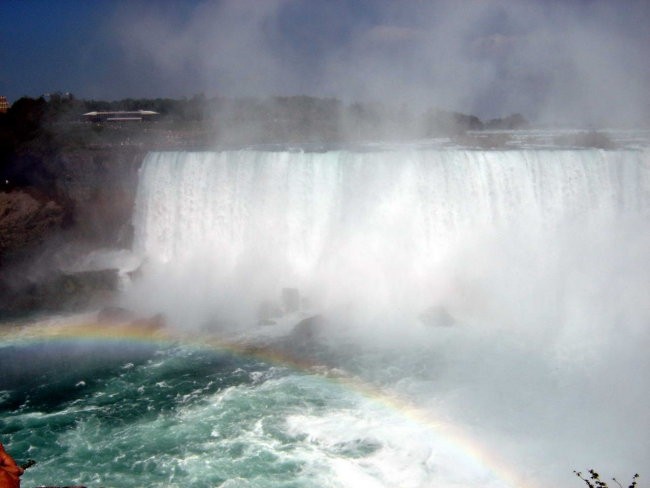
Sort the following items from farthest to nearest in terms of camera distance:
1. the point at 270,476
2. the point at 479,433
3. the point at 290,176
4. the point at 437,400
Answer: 1. the point at 290,176
2. the point at 437,400
3. the point at 479,433
4. the point at 270,476

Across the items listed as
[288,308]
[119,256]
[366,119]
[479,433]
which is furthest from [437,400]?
[366,119]

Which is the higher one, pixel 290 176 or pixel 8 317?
pixel 290 176

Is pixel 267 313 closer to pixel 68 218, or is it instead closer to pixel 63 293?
pixel 63 293

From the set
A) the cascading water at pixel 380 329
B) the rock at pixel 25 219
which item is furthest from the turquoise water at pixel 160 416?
the rock at pixel 25 219

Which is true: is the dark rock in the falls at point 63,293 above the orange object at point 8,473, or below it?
below

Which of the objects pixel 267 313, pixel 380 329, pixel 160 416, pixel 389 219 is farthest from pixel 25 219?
pixel 380 329

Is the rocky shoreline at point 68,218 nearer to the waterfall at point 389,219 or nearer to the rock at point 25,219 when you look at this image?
the rock at point 25,219

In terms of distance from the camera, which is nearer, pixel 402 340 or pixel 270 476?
pixel 270 476

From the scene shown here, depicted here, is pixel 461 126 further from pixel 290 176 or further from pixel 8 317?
pixel 8 317

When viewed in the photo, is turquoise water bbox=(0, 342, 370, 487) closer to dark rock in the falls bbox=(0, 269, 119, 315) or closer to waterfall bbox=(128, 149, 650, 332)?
dark rock in the falls bbox=(0, 269, 119, 315)
